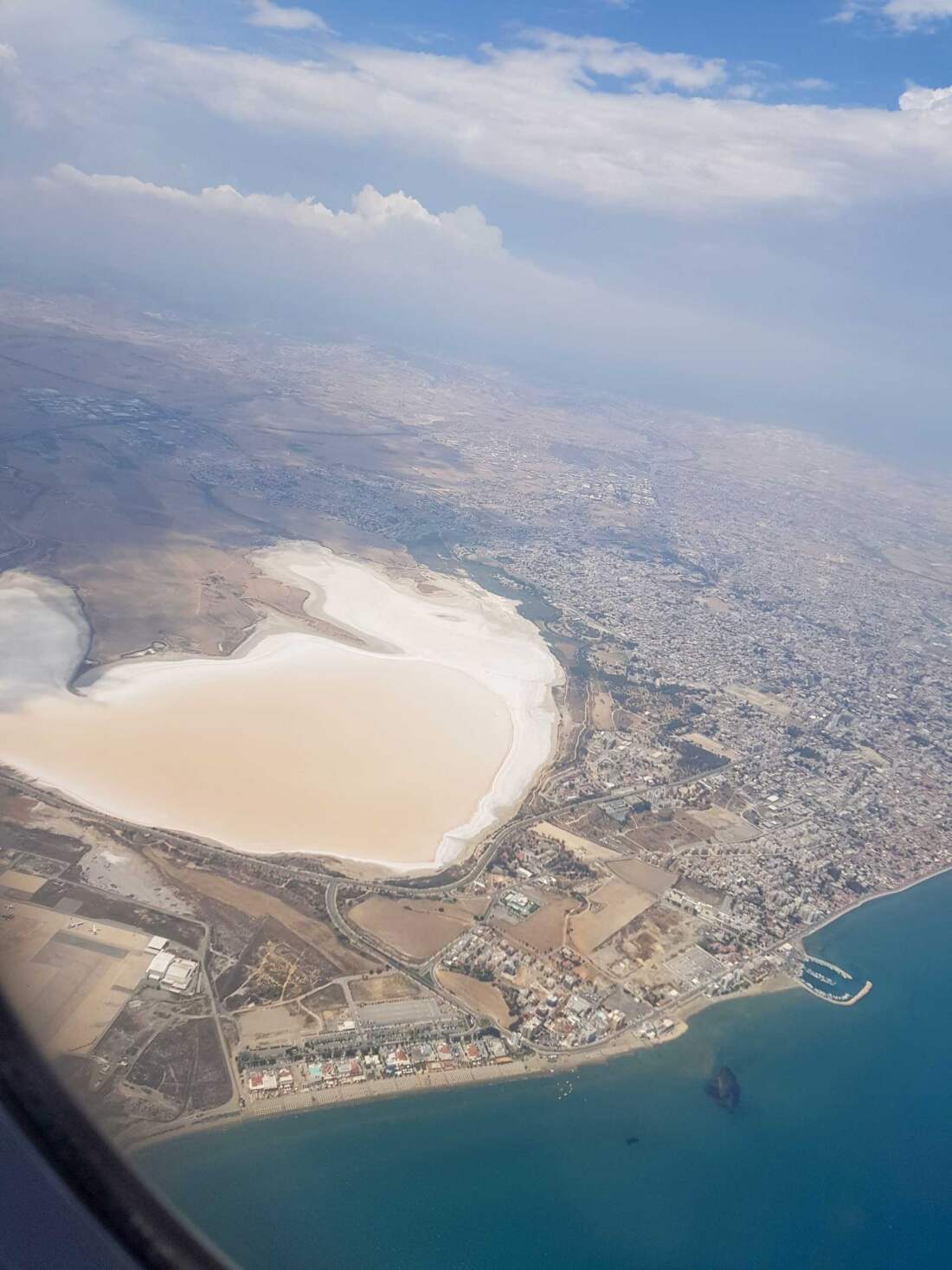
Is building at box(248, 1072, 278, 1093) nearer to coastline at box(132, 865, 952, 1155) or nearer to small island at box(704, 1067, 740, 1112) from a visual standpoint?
coastline at box(132, 865, 952, 1155)

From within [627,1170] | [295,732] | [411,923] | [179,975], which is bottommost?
[627,1170]

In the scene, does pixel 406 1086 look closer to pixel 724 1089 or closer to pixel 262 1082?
pixel 262 1082

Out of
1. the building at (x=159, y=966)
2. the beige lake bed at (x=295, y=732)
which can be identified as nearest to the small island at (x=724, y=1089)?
the beige lake bed at (x=295, y=732)

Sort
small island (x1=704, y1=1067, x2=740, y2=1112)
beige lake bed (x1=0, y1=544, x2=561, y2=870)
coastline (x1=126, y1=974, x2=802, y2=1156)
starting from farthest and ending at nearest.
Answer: beige lake bed (x1=0, y1=544, x2=561, y2=870) → small island (x1=704, y1=1067, x2=740, y2=1112) → coastline (x1=126, y1=974, x2=802, y2=1156)

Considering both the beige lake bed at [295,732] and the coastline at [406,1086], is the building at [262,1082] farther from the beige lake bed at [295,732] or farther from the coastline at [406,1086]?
the beige lake bed at [295,732]

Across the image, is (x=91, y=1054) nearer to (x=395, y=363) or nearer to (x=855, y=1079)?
(x=855, y=1079)

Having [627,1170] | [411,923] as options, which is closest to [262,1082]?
[411,923]

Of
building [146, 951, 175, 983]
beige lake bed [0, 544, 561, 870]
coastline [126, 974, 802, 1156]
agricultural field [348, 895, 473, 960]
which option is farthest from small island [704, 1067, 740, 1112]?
building [146, 951, 175, 983]
